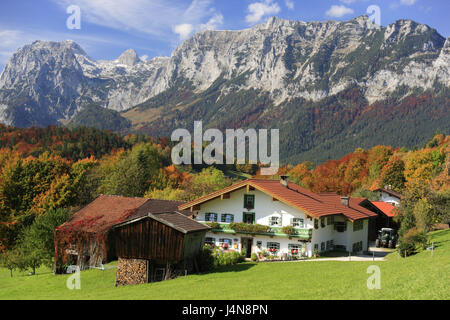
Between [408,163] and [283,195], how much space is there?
191ft

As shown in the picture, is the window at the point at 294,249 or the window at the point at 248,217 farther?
the window at the point at 248,217

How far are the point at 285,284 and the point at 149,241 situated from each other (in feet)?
40.8

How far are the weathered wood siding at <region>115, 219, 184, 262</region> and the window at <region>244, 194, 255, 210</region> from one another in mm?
13593

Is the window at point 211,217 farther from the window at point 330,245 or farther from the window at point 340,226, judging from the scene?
the window at point 340,226

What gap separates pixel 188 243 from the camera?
33.2 m

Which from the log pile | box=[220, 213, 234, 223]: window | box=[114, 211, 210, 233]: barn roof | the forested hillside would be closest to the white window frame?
box=[220, 213, 234, 223]: window

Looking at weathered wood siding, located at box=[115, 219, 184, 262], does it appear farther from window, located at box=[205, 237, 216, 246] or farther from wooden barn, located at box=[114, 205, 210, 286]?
window, located at box=[205, 237, 216, 246]

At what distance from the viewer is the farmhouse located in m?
41.3

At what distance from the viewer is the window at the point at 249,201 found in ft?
146

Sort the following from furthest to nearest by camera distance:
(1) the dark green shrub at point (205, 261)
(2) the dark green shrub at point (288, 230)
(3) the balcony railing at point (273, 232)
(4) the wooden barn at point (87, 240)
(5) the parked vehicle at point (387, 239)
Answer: (5) the parked vehicle at point (387, 239) < (4) the wooden barn at point (87, 240) < (2) the dark green shrub at point (288, 230) < (3) the balcony railing at point (273, 232) < (1) the dark green shrub at point (205, 261)

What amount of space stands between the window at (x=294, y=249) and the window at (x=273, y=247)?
50.2 inches

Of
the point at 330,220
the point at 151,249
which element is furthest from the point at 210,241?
the point at 151,249
